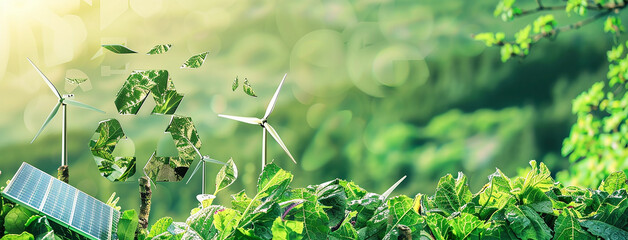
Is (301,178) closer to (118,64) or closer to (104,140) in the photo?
(118,64)

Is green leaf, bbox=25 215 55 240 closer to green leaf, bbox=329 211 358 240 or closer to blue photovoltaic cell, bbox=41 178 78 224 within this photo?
blue photovoltaic cell, bbox=41 178 78 224

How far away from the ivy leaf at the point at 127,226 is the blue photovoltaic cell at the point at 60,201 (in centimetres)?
6

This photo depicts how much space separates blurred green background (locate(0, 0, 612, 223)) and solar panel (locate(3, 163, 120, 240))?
2.46 m

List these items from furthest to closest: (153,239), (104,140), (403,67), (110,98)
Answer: (403,67), (110,98), (104,140), (153,239)

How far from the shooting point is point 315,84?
3244mm

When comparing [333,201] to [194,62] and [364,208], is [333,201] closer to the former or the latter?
[364,208]

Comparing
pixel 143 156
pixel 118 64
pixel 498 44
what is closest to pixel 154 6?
pixel 118 64

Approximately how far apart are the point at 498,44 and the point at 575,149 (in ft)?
2.59

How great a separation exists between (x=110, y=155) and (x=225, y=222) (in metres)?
0.34

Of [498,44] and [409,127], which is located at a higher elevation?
[498,44]

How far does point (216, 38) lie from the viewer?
10.5ft

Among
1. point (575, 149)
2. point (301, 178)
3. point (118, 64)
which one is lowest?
point (301, 178)

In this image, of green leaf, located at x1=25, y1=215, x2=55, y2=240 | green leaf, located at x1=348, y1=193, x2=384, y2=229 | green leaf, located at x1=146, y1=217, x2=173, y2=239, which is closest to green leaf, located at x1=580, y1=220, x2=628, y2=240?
green leaf, located at x1=348, y1=193, x2=384, y2=229

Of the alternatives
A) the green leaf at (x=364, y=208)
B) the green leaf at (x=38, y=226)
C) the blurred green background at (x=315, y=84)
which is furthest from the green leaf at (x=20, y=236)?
the blurred green background at (x=315, y=84)
